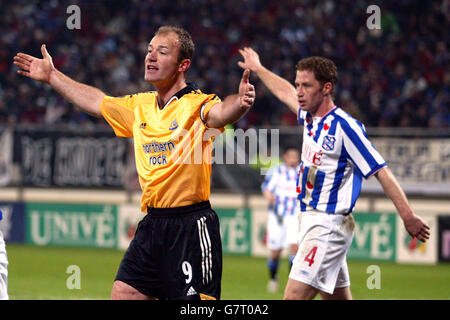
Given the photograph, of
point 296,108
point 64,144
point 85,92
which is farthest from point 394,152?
point 85,92

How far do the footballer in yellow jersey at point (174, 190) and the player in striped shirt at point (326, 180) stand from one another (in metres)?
0.97

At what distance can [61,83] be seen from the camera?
18.2 feet

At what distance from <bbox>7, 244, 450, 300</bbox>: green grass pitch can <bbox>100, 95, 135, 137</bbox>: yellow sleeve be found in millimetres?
5451

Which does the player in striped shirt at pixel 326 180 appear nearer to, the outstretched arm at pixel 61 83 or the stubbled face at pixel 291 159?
the outstretched arm at pixel 61 83

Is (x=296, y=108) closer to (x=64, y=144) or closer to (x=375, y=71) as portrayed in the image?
(x=64, y=144)

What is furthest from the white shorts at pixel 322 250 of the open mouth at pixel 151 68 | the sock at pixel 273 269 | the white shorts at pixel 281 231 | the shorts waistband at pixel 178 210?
the sock at pixel 273 269

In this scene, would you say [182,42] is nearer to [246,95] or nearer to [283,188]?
[246,95]

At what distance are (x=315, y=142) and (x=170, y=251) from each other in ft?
5.25

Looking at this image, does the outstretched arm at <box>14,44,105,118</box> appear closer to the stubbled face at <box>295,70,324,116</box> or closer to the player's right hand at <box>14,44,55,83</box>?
the player's right hand at <box>14,44,55,83</box>

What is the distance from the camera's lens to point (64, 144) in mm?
17078

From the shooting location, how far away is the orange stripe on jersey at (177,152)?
16.8ft

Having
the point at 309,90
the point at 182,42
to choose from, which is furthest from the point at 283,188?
the point at 182,42

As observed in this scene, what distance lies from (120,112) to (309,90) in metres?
1.46
